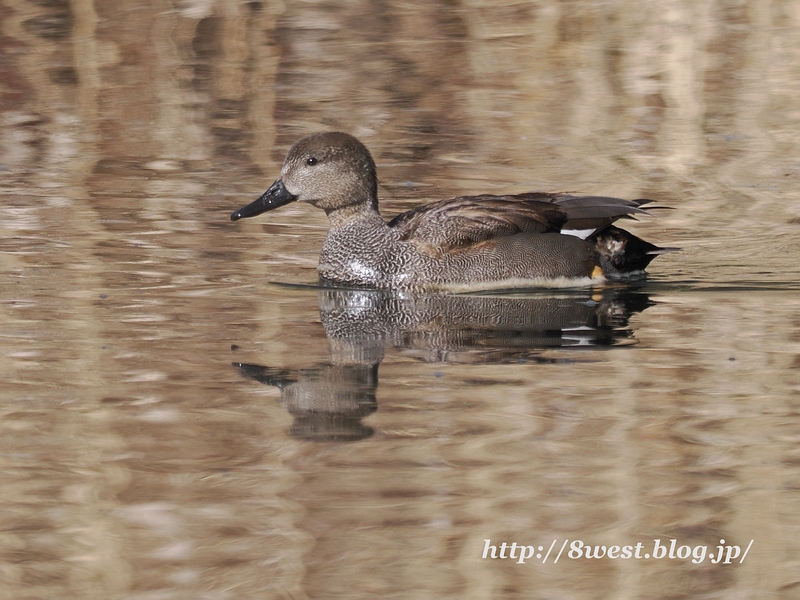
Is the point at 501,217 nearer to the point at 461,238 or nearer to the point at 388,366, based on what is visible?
the point at 461,238

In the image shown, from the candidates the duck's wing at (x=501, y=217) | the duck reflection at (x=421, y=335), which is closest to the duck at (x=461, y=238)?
the duck's wing at (x=501, y=217)

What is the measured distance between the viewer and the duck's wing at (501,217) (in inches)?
317

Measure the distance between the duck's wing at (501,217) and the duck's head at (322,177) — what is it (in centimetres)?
47

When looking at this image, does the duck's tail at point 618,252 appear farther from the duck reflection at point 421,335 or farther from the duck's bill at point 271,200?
the duck's bill at point 271,200

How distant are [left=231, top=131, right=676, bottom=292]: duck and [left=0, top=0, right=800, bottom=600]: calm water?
6.2 inches

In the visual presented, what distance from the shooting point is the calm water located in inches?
168

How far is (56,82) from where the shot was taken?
15312 mm

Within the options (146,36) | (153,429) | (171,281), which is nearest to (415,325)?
(171,281)

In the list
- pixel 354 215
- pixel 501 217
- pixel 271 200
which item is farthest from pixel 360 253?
pixel 501 217

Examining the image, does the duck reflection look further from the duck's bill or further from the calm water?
the duck's bill

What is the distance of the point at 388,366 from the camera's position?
6.24 metres

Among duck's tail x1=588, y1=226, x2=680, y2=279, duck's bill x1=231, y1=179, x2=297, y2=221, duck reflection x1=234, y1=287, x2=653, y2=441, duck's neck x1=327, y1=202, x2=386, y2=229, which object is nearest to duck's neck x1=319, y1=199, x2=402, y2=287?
duck's neck x1=327, y1=202, x2=386, y2=229

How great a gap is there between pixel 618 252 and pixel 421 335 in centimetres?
182

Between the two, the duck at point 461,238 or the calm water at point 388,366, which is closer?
the calm water at point 388,366
